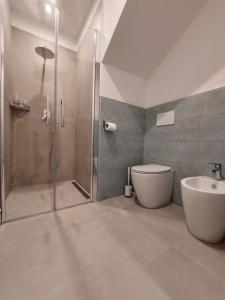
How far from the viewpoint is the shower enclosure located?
1.76 meters

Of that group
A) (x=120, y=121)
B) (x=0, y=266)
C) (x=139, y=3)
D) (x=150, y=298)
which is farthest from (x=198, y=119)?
(x=0, y=266)

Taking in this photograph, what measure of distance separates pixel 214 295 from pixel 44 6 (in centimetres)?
307

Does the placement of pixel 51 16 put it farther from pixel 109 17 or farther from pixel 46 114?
pixel 46 114

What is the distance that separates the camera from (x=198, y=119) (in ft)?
4.76

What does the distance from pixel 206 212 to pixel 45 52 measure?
8.64ft

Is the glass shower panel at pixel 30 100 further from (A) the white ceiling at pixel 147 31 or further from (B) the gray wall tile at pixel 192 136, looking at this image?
(B) the gray wall tile at pixel 192 136

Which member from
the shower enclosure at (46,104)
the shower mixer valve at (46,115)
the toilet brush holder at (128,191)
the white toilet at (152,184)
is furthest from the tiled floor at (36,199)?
the shower mixer valve at (46,115)

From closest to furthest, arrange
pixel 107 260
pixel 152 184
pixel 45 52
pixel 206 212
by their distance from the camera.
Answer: pixel 107 260
pixel 206 212
pixel 152 184
pixel 45 52

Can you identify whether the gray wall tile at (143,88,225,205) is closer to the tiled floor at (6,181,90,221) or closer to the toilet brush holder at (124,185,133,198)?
the toilet brush holder at (124,185,133,198)

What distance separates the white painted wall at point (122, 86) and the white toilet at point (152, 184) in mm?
946

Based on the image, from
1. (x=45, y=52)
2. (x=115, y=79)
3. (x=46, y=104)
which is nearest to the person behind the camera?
(x=115, y=79)

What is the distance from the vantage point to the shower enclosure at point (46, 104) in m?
1.76

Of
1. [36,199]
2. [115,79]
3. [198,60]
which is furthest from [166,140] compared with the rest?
[36,199]

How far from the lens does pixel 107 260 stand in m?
0.88
